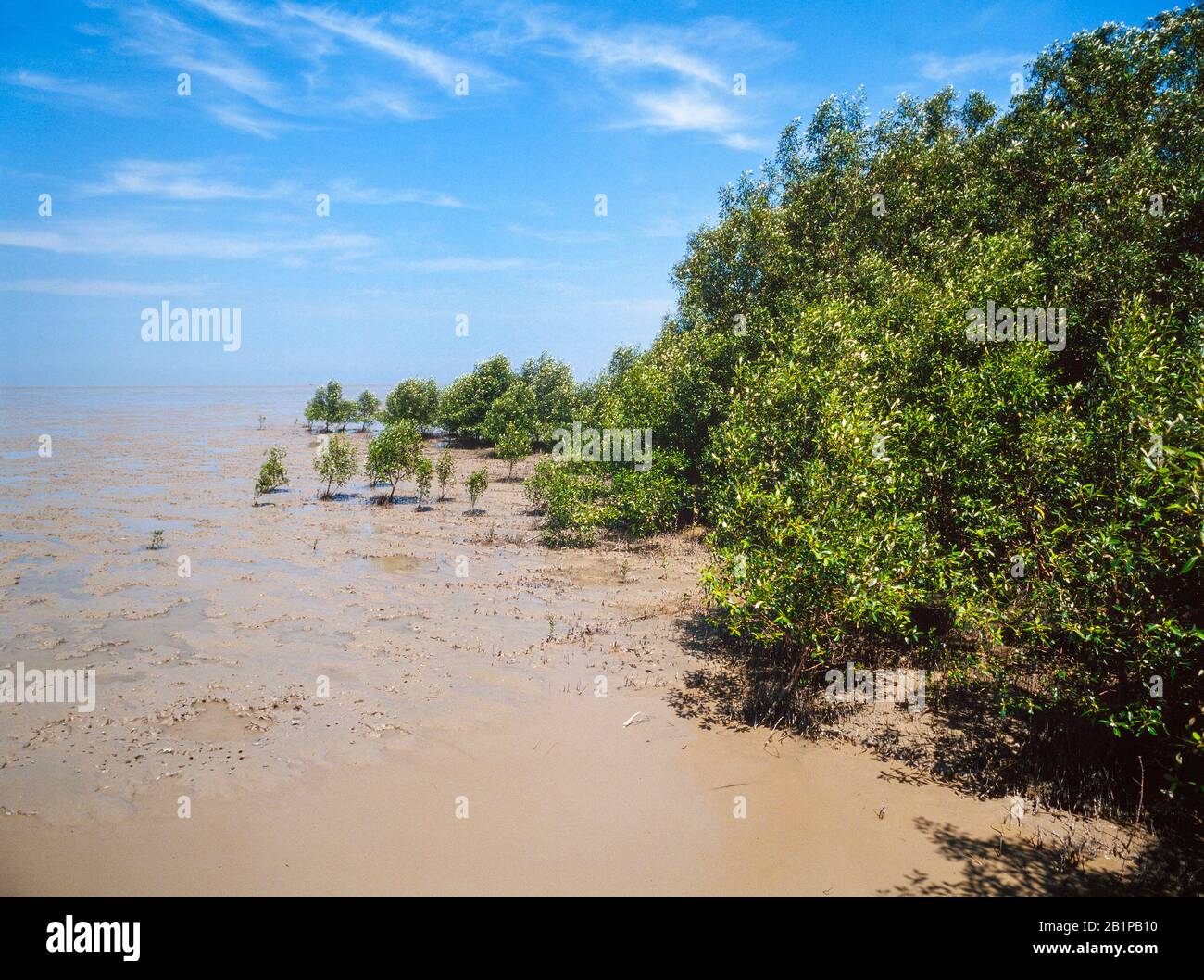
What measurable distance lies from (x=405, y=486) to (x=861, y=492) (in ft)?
124

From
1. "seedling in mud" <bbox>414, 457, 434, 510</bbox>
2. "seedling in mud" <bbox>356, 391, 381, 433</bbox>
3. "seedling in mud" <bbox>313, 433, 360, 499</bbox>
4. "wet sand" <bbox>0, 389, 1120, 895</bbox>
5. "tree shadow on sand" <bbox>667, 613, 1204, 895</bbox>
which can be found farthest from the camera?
"seedling in mud" <bbox>356, 391, 381, 433</bbox>

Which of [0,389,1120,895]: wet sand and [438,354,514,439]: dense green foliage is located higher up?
[438,354,514,439]: dense green foliage

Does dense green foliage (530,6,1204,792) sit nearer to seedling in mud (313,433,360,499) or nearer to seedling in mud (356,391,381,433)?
seedling in mud (313,433,360,499)

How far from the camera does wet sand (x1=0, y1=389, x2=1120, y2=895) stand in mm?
9695

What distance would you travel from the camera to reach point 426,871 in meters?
9.66

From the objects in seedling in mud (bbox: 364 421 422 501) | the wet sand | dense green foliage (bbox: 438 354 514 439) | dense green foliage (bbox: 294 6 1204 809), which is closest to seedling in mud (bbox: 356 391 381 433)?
dense green foliage (bbox: 438 354 514 439)

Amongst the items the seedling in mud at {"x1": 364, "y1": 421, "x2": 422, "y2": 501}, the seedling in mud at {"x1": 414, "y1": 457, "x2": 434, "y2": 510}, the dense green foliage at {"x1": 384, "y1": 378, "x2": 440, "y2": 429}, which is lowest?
the seedling in mud at {"x1": 414, "y1": 457, "x2": 434, "y2": 510}

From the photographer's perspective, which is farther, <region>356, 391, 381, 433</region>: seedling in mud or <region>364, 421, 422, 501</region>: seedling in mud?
<region>356, 391, 381, 433</region>: seedling in mud

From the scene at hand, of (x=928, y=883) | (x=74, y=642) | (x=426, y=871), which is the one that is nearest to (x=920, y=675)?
(x=928, y=883)

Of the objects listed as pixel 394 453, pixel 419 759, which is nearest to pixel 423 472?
pixel 394 453

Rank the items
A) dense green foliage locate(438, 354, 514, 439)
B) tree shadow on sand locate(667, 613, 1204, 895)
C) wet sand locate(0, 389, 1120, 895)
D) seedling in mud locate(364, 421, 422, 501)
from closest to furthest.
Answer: tree shadow on sand locate(667, 613, 1204, 895) < wet sand locate(0, 389, 1120, 895) < seedling in mud locate(364, 421, 422, 501) < dense green foliage locate(438, 354, 514, 439)

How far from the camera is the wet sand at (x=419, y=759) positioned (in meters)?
9.70

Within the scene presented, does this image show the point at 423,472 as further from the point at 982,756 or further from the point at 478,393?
the point at 982,756
